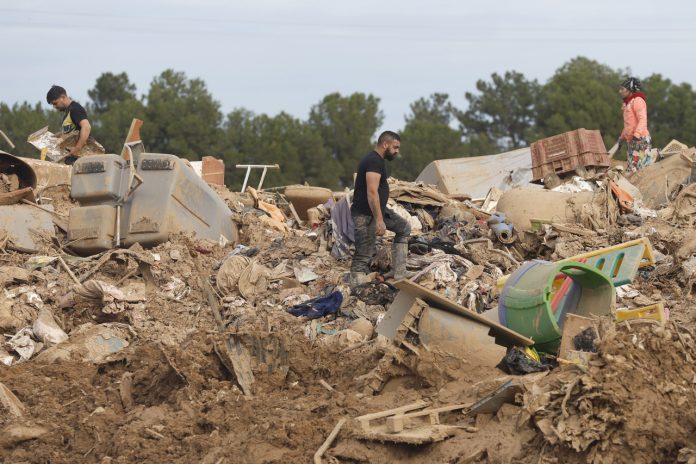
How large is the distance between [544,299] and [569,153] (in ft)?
20.6

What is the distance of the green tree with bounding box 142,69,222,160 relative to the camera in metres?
33.2

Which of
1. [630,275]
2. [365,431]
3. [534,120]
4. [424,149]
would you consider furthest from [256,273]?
[534,120]

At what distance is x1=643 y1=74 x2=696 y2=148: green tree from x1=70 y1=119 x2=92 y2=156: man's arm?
22.7 metres

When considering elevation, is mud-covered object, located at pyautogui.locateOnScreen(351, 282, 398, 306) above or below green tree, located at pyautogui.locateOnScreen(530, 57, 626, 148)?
below

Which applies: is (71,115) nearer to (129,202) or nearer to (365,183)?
(129,202)

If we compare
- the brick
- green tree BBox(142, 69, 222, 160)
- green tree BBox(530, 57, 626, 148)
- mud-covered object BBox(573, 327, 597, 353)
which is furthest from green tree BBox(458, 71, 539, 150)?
mud-covered object BBox(573, 327, 597, 353)

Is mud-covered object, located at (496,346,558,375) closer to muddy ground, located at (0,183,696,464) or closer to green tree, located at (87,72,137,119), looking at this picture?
muddy ground, located at (0,183,696,464)

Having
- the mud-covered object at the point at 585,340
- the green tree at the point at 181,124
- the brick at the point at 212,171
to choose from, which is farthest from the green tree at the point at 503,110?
the mud-covered object at the point at 585,340

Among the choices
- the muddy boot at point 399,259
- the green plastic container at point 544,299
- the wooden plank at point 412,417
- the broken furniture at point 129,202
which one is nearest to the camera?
the wooden plank at point 412,417

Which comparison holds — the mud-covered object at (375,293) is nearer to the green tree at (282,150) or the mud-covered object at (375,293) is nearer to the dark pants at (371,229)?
the dark pants at (371,229)

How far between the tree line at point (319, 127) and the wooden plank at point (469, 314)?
23702mm

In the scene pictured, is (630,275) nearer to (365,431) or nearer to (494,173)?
(365,431)

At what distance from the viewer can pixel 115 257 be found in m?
11.5

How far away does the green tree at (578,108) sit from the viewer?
108 feet
